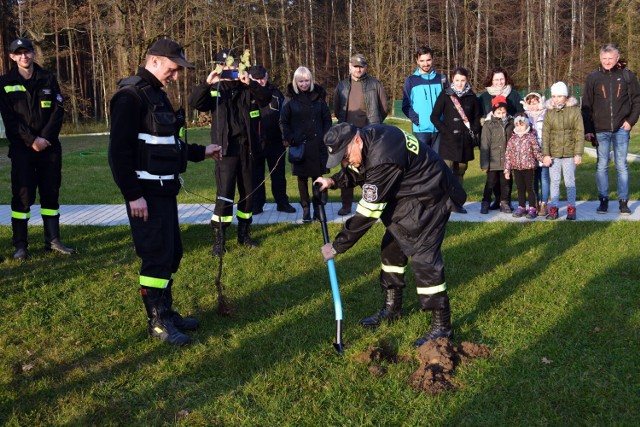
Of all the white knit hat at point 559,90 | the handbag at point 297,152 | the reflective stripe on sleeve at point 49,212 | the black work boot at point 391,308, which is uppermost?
the white knit hat at point 559,90

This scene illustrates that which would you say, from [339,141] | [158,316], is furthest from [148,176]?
[339,141]

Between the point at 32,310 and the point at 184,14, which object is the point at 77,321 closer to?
the point at 32,310

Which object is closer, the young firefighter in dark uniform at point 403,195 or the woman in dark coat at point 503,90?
the young firefighter in dark uniform at point 403,195

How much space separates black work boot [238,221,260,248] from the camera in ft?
24.5

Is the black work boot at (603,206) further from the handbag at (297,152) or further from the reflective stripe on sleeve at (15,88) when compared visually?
the reflective stripe on sleeve at (15,88)

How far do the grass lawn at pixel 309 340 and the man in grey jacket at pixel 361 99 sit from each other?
206 cm

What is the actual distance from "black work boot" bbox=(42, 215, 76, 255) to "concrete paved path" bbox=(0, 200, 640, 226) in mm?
1539

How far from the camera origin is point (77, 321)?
17.1 feet

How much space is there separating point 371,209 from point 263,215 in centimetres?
524

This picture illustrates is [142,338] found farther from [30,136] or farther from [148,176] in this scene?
[30,136]

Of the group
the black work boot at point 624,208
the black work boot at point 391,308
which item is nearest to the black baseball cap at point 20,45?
the black work boot at point 391,308

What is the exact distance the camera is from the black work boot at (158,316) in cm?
475

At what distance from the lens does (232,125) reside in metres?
6.89

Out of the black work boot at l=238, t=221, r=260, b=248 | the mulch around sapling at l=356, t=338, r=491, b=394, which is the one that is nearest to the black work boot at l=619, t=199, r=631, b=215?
the black work boot at l=238, t=221, r=260, b=248
